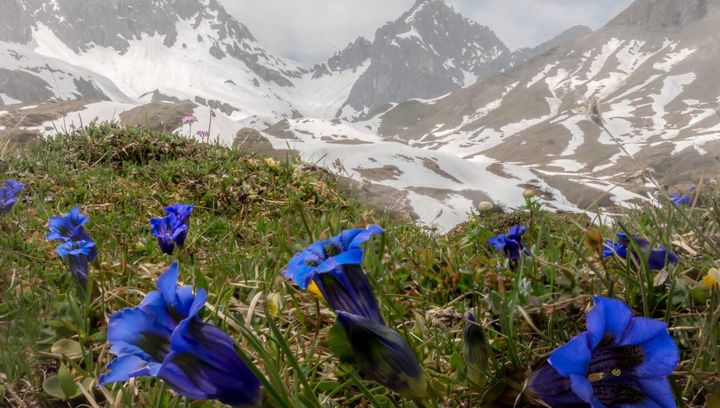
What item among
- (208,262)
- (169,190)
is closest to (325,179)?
(169,190)

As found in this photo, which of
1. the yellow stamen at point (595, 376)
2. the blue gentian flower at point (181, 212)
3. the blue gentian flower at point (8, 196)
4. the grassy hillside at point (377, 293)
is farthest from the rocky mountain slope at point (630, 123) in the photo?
the yellow stamen at point (595, 376)

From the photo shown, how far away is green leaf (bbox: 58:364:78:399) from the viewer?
189 cm

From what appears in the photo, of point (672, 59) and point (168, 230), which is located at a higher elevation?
point (672, 59)

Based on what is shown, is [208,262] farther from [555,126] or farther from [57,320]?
[555,126]

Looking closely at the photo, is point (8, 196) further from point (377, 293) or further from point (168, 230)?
point (377, 293)

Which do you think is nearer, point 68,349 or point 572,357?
point 572,357

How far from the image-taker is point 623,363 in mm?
1140

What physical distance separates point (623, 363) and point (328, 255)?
747mm

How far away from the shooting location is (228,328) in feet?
7.64

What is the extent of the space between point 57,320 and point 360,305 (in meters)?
1.61

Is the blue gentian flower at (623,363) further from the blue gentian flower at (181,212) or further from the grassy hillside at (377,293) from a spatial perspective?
the blue gentian flower at (181,212)

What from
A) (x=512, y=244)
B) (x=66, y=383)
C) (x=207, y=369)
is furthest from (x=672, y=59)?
(x=207, y=369)

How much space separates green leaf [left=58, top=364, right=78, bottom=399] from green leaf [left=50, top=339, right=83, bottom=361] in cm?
30

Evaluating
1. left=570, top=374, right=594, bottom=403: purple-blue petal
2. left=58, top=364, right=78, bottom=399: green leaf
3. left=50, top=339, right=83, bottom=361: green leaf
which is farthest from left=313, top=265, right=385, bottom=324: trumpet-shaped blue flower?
left=50, top=339, right=83, bottom=361: green leaf
